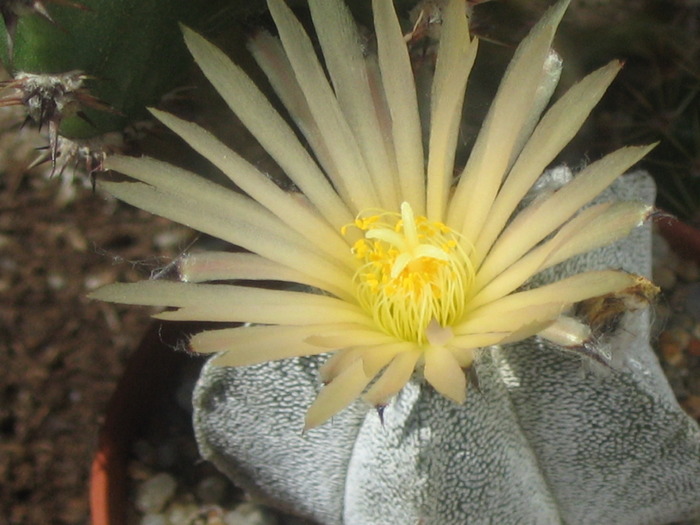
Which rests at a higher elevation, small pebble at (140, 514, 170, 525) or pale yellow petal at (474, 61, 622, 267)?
pale yellow petal at (474, 61, 622, 267)

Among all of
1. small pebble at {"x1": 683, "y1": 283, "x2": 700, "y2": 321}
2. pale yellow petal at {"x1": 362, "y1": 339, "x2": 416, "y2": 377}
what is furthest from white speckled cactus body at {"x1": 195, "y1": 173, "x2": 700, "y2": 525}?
small pebble at {"x1": 683, "y1": 283, "x2": 700, "y2": 321}

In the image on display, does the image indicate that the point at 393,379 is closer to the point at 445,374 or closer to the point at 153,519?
the point at 445,374

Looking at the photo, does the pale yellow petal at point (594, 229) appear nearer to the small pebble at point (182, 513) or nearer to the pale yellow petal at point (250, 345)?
the pale yellow petal at point (250, 345)

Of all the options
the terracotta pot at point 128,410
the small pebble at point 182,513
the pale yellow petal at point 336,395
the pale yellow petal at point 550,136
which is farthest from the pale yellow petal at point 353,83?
the small pebble at point 182,513

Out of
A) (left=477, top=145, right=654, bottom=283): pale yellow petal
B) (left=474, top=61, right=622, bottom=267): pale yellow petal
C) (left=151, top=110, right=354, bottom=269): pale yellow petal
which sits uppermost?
(left=151, top=110, right=354, bottom=269): pale yellow petal

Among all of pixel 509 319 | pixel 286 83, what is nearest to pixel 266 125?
pixel 286 83

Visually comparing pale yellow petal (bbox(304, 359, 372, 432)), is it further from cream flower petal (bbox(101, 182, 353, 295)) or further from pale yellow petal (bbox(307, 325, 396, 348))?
cream flower petal (bbox(101, 182, 353, 295))

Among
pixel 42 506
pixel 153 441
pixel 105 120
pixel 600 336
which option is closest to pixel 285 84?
pixel 105 120
